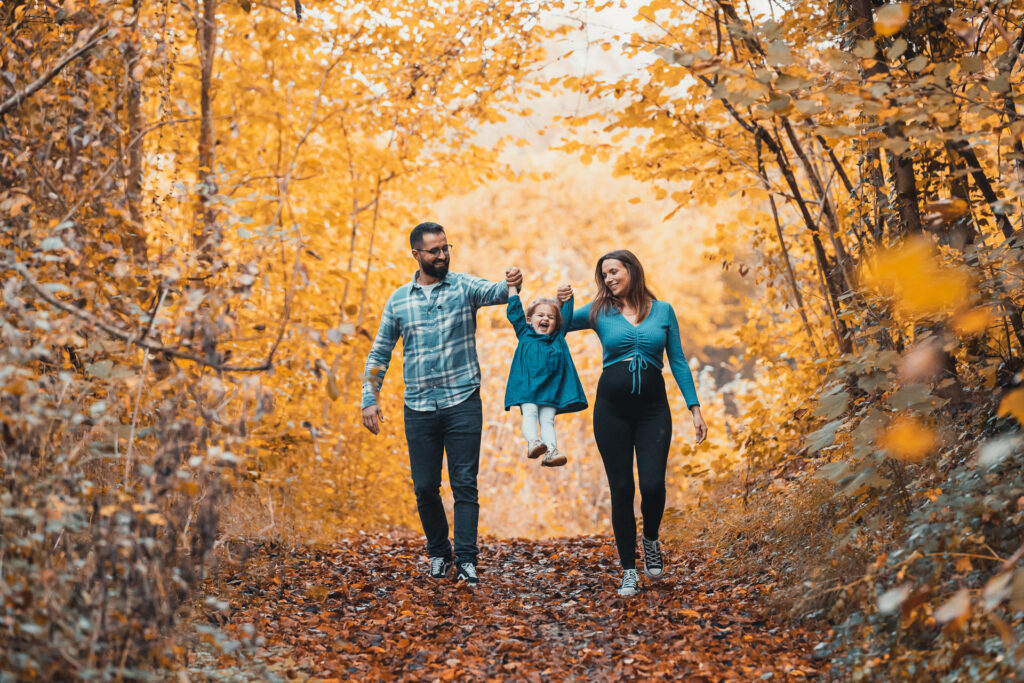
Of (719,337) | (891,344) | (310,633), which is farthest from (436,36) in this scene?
(310,633)

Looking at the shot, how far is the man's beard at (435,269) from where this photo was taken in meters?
4.90

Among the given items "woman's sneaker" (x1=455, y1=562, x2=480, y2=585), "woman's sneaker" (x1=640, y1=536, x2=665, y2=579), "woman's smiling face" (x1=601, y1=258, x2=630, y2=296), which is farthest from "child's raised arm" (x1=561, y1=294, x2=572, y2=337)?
"woman's sneaker" (x1=455, y1=562, x2=480, y2=585)

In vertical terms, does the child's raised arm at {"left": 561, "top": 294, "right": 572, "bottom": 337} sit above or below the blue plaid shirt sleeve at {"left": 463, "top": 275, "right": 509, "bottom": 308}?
below

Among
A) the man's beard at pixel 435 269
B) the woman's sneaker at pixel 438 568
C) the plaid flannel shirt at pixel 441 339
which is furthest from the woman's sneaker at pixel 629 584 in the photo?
the man's beard at pixel 435 269

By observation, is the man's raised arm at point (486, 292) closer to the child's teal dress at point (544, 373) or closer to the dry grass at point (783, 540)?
the child's teal dress at point (544, 373)

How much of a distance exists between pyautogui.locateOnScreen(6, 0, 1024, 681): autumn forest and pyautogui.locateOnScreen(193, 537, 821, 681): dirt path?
3 cm

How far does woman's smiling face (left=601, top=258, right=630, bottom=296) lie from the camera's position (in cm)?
471

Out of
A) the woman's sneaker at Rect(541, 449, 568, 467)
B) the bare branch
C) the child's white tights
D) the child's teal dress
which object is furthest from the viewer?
the child's teal dress

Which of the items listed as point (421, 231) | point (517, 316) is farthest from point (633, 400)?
point (421, 231)

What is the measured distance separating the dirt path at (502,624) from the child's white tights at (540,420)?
35.1 inches

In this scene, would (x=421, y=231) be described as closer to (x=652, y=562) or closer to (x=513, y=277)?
(x=513, y=277)

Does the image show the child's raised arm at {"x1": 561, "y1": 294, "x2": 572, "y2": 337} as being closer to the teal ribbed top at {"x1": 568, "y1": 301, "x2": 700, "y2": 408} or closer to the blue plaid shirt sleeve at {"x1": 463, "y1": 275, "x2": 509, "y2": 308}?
the teal ribbed top at {"x1": 568, "y1": 301, "x2": 700, "y2": 408}

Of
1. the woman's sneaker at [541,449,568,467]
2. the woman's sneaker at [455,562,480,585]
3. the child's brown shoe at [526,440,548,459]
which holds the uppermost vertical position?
the child's brown shoe at [526,440,548,459]

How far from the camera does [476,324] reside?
5398 mm
